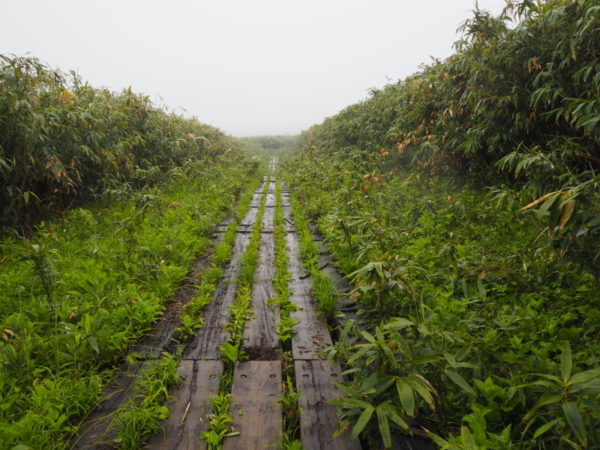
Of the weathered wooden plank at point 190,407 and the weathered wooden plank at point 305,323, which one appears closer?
the weathered wooden plank at point 190,407

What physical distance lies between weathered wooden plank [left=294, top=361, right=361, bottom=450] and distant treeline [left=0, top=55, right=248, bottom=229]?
13.3ft

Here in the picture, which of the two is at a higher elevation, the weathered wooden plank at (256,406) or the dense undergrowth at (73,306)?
the dense undergrowth at (73,306)

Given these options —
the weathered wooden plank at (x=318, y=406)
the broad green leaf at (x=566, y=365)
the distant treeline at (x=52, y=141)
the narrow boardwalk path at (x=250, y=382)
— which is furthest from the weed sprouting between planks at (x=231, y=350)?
the distant treeline at (x=52, y=141)

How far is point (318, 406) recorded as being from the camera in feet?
6.61

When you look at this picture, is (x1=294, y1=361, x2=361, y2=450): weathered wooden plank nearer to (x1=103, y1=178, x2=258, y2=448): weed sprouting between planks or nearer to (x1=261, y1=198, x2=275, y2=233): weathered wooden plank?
(x1=103, y1=178, x2=258, y2=448): weed sprouting between planks

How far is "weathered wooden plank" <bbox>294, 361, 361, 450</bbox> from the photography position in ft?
5.82

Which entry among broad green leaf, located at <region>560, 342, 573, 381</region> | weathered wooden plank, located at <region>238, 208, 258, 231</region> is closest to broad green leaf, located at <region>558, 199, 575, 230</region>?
broad green leaf, located at <region>560, 342, 573, 381</region>

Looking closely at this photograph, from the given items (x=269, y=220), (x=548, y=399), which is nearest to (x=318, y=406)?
Answer: (x=548, y=399)

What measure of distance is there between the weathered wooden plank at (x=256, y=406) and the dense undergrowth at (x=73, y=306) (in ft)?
2.82

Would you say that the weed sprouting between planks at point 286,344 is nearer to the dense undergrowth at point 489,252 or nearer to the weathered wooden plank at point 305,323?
the weathered wooden plank at point 305,323

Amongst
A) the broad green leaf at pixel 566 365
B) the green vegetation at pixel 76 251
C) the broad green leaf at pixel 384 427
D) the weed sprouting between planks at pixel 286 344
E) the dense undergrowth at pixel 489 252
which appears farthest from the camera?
the green vegetation at pixel 76 251

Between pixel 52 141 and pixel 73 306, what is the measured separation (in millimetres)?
3456

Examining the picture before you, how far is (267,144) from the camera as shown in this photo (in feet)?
111

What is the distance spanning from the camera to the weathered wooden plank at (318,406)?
Answer: 1.77m
